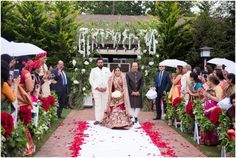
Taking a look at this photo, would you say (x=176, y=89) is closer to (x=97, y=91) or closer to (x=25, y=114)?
(x=97, y=91)

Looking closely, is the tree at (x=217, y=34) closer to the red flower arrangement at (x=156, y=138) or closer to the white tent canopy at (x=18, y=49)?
the red flower arrangement at (x=156, y=138)

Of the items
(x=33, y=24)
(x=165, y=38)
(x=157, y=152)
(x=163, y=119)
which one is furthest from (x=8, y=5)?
(x=157, y=152)

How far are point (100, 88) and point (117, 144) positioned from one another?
365cm

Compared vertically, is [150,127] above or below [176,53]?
below

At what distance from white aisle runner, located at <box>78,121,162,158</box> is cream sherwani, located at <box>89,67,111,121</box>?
40.7 inches

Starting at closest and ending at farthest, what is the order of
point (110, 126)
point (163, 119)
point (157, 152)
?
point (157, 152), point (110, 126), point (163, 119)

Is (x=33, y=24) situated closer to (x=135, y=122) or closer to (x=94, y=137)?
(x=135, y=122)

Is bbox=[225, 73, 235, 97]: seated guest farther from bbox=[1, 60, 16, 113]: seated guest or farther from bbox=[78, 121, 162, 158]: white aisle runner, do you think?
bbox=[1, 60, 16, 113]: seated guest

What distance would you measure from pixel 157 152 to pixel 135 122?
14.1ft

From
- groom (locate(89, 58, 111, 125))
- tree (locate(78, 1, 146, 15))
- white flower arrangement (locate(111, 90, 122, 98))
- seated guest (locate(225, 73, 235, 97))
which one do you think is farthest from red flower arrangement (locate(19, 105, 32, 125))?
tree (locate(78, 1, 146, 15))

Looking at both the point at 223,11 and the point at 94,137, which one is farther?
the point at 223,11

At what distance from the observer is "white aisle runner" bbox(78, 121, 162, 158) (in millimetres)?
7770

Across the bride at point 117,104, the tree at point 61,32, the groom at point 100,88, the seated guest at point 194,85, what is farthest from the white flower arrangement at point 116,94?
the tree at point 61,32

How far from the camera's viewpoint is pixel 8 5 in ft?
80.4
